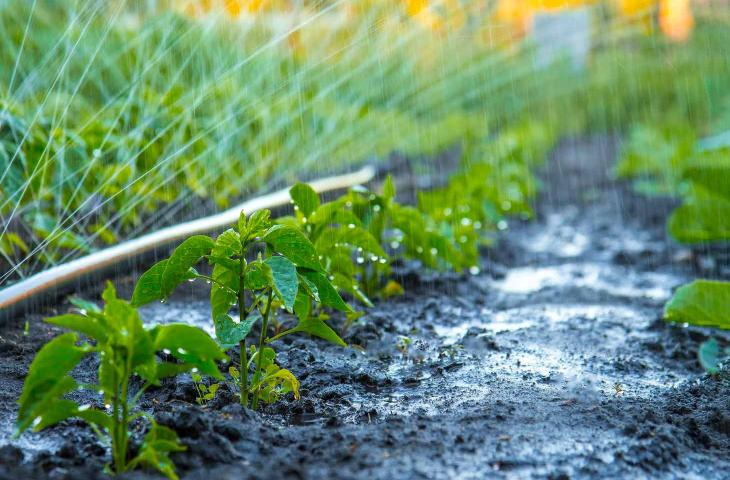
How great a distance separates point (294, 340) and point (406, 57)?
3.00 metres

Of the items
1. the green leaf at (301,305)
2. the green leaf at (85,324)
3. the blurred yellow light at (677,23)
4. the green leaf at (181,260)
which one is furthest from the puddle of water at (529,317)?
the blurred yellow light at (677,23)

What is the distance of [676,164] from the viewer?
5.05 metres

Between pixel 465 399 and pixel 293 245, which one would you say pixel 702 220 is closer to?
pixel 465 399

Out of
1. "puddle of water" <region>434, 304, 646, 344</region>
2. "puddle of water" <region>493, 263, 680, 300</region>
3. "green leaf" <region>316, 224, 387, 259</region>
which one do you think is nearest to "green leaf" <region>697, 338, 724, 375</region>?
"puddle of water" <region>434, 304, 646, 344</region>

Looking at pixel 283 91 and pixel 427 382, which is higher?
pixel 283 91

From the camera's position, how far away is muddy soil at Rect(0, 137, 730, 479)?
140cm

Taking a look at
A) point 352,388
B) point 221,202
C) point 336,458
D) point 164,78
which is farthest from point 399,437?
point 164,78

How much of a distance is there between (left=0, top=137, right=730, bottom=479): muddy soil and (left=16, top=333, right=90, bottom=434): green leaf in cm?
11

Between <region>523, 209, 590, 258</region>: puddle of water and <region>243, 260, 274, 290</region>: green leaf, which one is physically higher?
<region>243, 260, 274, 290</region>: green leaf

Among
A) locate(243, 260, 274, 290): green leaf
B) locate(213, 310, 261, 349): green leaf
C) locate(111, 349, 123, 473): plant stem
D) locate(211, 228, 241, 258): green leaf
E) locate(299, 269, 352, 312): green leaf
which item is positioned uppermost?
locate(211, 228, 241, 258): green leaf

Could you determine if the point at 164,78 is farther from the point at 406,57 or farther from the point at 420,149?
the point at 420,149

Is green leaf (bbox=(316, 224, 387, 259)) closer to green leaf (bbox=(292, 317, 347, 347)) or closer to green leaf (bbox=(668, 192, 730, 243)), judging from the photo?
green leaf (bbox=(292, 317, 347, 347))

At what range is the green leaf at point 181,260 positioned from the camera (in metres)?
1.50

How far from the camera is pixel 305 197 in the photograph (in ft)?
7.07
